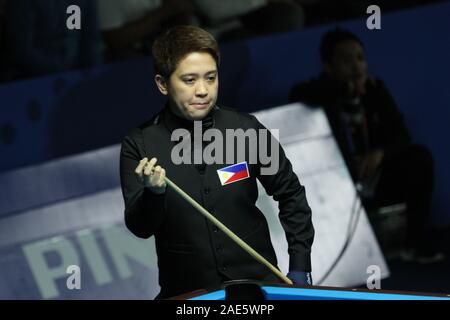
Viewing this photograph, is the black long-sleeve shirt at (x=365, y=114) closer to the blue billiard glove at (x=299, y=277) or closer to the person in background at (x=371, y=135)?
the person in background at (x=371, y=135)

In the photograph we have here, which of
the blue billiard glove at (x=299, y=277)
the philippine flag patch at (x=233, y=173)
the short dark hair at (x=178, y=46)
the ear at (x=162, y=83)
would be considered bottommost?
the blue billiard glove at (x=299, y=277)

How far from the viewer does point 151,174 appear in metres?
3.29

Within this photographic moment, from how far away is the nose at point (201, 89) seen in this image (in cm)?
348

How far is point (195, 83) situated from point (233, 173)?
304mm

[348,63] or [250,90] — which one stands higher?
[348,63]

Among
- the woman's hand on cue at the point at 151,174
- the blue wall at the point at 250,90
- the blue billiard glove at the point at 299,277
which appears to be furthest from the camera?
the blue wall at the point at 250,90

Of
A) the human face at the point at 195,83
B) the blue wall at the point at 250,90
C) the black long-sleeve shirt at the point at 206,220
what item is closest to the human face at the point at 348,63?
the blue wall at the point at 250,90

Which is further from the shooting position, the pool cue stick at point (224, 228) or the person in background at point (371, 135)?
the person in background at point (371, 135)

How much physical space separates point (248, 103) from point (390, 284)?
114 centimetres

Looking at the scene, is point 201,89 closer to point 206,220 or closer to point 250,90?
point 206,220

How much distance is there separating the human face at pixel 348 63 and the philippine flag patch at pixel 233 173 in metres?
2.40

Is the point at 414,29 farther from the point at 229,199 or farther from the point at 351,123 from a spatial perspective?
the point at 229,199

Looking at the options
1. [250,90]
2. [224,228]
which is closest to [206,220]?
[224,228]

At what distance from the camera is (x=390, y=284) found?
5.66 meters
